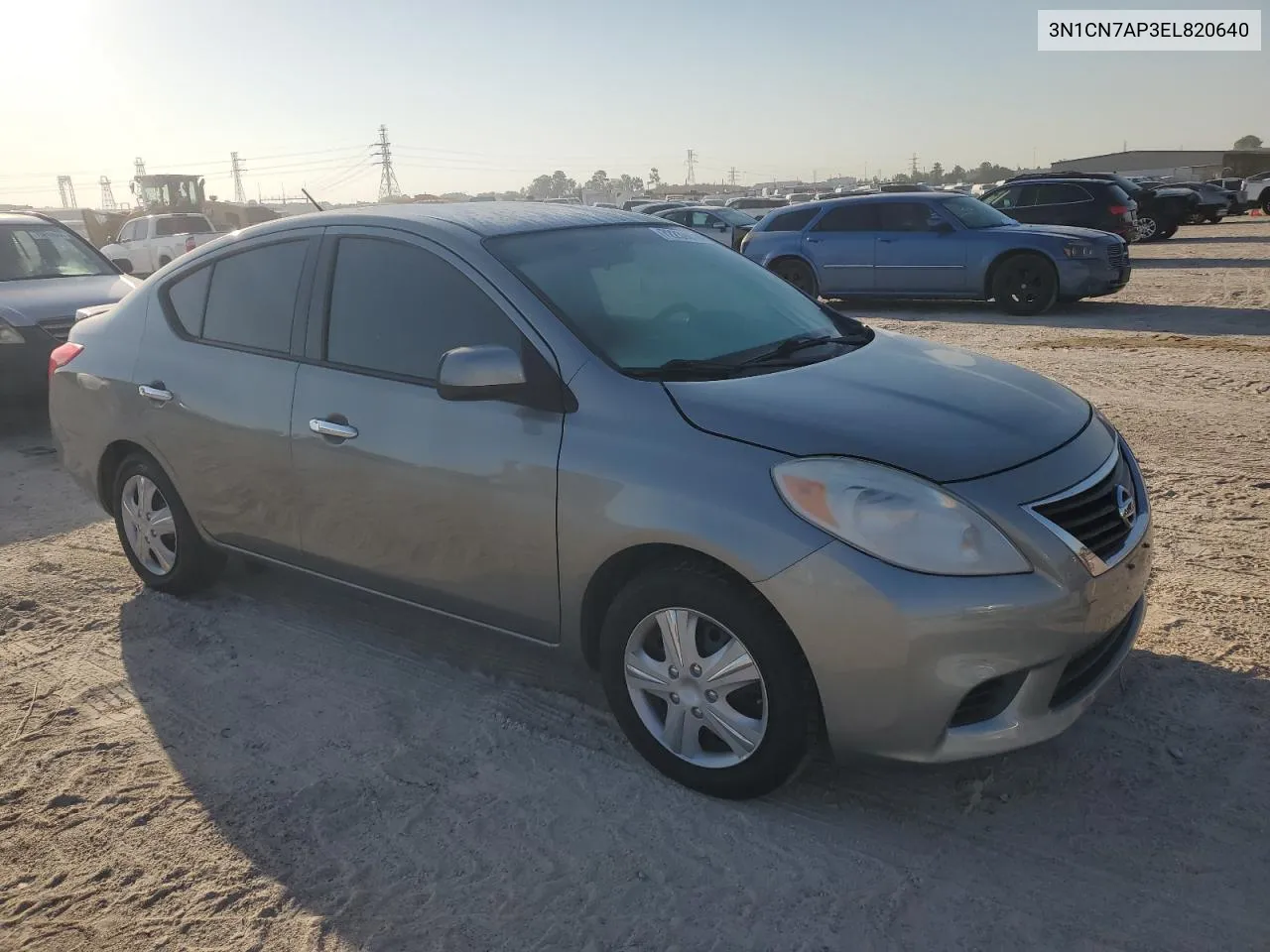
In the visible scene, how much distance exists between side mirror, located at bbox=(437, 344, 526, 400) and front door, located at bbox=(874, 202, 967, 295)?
11.2m

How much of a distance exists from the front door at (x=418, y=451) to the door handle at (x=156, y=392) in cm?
87

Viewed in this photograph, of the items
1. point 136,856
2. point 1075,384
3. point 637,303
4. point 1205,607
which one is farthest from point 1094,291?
point 136,856

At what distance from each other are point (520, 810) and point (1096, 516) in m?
1.86

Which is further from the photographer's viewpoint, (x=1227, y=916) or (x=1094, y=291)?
(x=1094, y=291)

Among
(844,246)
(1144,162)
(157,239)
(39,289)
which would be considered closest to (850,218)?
(844,246)

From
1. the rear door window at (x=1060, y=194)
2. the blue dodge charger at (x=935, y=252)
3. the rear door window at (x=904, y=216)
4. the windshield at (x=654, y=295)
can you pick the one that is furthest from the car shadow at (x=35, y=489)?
the rear door window at (x=1060, y=194)

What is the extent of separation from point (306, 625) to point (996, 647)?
297cm

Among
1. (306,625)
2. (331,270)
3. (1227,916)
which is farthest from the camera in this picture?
(306,625)

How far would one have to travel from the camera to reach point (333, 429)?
146 inches

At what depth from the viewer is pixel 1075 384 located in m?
8.13

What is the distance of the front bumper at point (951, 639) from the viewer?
2.61m

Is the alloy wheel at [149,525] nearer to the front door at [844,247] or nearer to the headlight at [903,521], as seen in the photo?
the headlight at [903,521]

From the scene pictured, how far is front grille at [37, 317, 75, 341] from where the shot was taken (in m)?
8.21

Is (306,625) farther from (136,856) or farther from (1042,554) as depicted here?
(1042,554)
